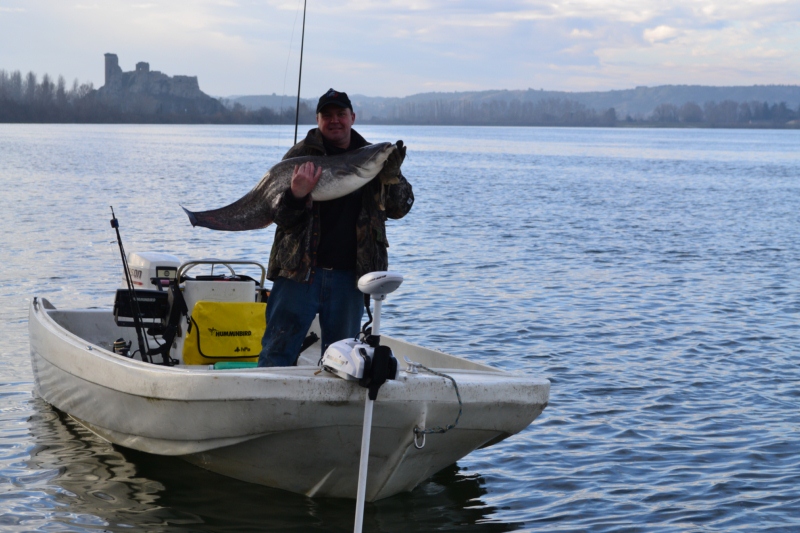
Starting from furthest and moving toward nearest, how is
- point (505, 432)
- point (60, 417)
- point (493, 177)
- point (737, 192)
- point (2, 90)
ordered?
point (2, 90) → point (493, 177) → point (737, 192) → point (60, 417) → point (505, 432)

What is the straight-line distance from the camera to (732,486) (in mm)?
6684

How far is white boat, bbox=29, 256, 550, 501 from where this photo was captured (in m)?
5.18

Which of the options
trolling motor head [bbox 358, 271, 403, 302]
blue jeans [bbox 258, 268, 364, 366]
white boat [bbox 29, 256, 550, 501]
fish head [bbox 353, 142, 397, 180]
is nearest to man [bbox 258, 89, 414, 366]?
blue jeans [bbox 258, 268, 364, 366]

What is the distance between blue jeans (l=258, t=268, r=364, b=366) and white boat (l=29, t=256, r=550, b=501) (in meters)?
0.27

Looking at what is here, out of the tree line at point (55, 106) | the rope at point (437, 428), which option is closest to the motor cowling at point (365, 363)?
the rope at point (437, 428)

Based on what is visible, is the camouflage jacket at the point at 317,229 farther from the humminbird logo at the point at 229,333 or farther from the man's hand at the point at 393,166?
the humminbird logo at the point at 229,333

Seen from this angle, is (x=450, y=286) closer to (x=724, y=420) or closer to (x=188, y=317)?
(x=724, y=420)

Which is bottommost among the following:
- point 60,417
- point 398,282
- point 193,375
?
point 60,417

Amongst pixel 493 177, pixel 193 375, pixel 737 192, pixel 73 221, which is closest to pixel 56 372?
pixel 193 375

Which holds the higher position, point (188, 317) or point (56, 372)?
point (188, 317)

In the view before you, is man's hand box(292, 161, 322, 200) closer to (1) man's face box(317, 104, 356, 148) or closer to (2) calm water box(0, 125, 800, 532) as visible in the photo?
(1) man's face box(317, 104, 356, 148)

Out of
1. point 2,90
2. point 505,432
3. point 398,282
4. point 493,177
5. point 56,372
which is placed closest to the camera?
point 398,282

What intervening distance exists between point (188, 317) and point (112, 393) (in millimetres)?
944

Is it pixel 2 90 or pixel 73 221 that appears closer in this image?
pixel 73 221
